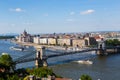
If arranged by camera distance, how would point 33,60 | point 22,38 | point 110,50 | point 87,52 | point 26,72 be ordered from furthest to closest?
point 22,38
point 110,50
point 87,52
point 33,60
point 26,72

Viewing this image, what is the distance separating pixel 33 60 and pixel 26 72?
35.1 ft

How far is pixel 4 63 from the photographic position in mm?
18625

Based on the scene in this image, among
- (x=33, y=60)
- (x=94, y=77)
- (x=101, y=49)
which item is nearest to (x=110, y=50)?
(x=101, y=49)

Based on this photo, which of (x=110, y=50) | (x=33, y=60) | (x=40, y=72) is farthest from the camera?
(x=110, y=50)

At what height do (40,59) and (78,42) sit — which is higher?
(40,59)

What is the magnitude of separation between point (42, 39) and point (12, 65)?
A: 49786 mm

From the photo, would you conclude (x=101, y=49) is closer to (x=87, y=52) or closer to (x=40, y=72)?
(x=87, y=52)

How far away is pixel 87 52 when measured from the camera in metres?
39.7

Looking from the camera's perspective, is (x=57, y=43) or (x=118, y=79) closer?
(x=118, y=79)

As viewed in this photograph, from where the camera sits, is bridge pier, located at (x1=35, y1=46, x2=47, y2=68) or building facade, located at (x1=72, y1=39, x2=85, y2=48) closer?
bridge pier, located at (x1=35, y1=46, x2=47, y2=68)

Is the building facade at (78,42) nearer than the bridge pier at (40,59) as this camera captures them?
No

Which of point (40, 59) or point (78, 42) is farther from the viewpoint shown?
point (78, 42)

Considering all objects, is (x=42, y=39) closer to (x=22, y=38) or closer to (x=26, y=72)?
(x=22, y=38)

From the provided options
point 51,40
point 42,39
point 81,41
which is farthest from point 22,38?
point 81,41
